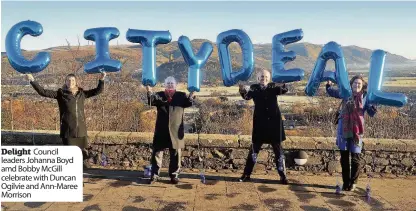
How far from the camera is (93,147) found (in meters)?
7.10

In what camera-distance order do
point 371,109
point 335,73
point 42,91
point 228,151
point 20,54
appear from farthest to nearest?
point 228,151, point 20,54, point 335,73, point 371,109, point 42,91

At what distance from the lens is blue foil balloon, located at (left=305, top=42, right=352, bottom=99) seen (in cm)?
583

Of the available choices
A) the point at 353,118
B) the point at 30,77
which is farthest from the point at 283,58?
the point at 30,77

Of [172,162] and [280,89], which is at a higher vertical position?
[280,89]

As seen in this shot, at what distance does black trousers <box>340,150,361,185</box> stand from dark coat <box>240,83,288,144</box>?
3.20 feet

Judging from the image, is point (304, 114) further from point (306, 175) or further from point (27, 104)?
point (27, 104)

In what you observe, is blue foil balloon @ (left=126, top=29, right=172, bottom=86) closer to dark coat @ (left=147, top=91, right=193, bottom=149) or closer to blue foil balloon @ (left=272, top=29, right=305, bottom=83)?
dark coat @ (left=147, top=91, right=193, bottom=149)

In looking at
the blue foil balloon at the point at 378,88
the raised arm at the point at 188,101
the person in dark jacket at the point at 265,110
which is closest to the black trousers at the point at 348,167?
the blue foil balloon at the point at 378,88

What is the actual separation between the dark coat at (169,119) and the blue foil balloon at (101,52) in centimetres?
80

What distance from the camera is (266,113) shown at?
20.0 feet

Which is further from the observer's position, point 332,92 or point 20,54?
point 20,54

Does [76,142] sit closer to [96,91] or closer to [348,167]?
[96,91]

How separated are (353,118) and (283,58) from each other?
1.31 m

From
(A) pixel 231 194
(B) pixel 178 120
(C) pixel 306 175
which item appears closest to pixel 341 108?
(C) pixel 306 175
